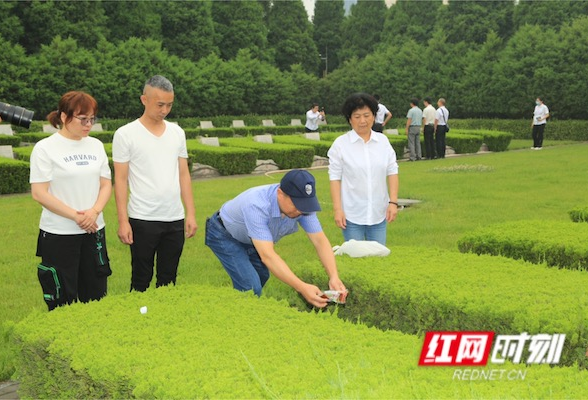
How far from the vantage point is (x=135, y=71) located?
37.6m

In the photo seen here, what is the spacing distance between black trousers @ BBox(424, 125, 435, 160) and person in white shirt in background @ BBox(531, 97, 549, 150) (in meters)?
5.30

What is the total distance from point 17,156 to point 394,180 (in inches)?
619

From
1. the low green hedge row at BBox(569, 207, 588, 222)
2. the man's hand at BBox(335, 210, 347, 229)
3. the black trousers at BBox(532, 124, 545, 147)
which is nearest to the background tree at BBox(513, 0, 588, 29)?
the black trousers at BBox(532, 124, 545, 147)

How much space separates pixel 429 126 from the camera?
23.3 metres

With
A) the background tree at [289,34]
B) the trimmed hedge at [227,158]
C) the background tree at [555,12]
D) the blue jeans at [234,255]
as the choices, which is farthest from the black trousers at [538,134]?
the background tree at [289,34]

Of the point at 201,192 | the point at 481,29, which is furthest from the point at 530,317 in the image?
the point at 481,29

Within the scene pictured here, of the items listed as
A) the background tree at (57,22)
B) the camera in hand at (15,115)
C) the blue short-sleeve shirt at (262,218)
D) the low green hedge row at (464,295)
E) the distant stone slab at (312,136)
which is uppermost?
the background tree at (57,22)

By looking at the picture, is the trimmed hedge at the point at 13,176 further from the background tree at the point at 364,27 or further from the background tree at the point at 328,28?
the background tree at the point at 328,28

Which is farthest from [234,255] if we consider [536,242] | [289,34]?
[289,34]

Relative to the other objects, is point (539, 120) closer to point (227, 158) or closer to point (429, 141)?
point (429, 141)

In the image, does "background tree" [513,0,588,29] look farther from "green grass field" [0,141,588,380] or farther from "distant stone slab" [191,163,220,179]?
"distant stone slab" [191,163,220,179]

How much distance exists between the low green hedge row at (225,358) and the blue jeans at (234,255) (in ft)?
2.17

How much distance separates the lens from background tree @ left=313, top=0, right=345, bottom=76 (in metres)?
69.9

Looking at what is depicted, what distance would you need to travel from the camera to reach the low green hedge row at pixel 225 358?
10.5 ft
